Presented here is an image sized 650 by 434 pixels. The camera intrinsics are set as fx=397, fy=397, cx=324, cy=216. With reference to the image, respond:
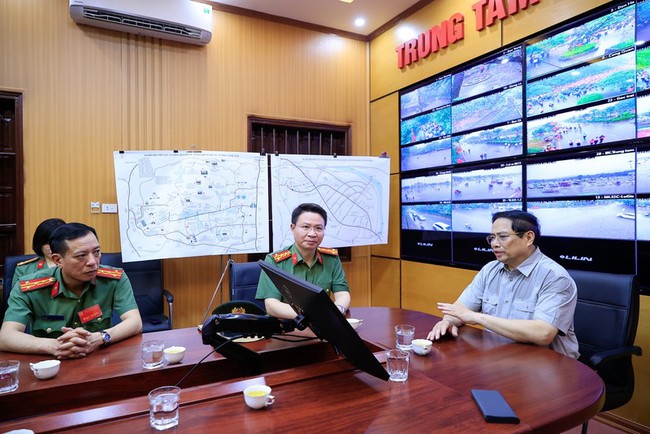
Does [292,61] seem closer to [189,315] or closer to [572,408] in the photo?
[189,315]

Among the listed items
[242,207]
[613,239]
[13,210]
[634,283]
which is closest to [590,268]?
[613,239]

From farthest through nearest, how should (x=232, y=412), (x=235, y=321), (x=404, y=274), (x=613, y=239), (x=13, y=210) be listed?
(x=404, y=274), (x=13, y=210), (x=613, y=239), (x=235, y=321), (x=232, y=412)

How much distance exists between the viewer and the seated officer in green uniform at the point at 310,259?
227 centimetres

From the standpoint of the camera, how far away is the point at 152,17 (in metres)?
3.36

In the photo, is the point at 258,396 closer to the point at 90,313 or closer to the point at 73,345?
the point at 73,345

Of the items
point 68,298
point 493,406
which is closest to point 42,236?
point 68,298

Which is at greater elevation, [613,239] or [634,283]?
[613,239]

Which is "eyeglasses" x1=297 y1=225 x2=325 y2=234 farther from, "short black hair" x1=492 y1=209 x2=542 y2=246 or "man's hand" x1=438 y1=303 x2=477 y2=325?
"short black hair" x1=492 y1=209 x2=542 y2=246

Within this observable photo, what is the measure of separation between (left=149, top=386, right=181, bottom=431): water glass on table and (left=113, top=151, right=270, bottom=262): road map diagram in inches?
94.8

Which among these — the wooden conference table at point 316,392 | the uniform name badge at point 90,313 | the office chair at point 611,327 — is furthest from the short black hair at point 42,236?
the office chair at point 611,327

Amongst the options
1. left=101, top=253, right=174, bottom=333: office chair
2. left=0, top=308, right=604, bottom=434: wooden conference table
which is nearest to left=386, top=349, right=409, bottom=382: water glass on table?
left=0, top=308, right=604, bottom=434: wooden conference table

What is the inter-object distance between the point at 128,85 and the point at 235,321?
2966 mm

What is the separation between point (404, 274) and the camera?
4.07 metres

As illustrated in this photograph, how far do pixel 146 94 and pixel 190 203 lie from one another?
3.67ft
